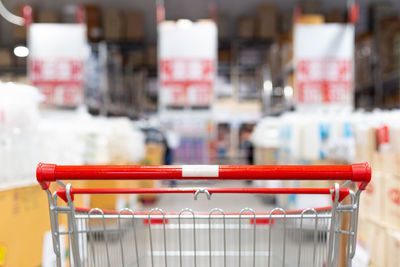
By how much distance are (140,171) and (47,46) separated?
491 centimetres

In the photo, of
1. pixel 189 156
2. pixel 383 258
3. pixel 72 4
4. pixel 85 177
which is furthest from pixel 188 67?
pixel 72 4

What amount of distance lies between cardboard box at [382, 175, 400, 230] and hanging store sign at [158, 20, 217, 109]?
3501mm

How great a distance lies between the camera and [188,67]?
18.7 ft

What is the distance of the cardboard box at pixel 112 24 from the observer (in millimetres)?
10805

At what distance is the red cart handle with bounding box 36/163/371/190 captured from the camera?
1149 millimetres

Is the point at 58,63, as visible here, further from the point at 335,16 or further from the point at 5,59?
the point at 335,16

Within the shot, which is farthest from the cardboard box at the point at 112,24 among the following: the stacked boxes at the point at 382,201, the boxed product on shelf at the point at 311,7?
the stacked boxes at the point at 382,201

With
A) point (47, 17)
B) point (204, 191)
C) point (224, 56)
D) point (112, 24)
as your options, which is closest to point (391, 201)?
point (204, 191)

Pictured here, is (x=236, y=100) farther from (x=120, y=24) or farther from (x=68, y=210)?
(x=68, y=210)

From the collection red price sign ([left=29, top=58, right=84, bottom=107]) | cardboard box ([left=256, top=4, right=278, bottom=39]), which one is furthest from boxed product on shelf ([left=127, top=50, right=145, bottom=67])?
red price sign ([left=29, top=58, right=84, bottom=107])

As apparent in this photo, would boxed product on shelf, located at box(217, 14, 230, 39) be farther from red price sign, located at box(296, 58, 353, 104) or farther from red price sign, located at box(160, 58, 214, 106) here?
red price sign, located at box(296, 58, 353, 104)

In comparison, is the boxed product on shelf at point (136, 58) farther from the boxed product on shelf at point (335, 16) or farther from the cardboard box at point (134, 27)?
the boxed product on shelf at point (335, 16)

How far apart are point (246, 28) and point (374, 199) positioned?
8818 millimetres

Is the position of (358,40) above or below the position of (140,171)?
above
